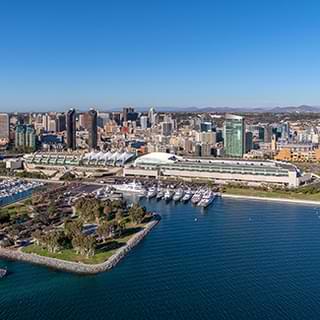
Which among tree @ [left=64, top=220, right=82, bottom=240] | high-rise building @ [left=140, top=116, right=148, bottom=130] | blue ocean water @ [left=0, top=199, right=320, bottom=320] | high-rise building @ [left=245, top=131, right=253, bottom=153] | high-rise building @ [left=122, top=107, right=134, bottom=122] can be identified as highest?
high-rise building @ [left=122, top=107, right=134, bottom=122]

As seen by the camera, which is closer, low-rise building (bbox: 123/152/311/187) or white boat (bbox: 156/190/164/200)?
white boat (bbox: 156/190/164/200)

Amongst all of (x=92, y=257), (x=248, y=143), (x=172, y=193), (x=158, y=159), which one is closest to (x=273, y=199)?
(x=172, y=193)

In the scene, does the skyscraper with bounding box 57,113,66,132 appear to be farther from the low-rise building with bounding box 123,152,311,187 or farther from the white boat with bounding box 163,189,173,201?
the white boat with bounding box 163,189,173,201

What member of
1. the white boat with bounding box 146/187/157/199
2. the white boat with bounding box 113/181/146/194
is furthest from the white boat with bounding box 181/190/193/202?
the white boat with bounding box 113/181/146/194

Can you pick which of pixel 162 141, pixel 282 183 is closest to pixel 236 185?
pixel 282 183

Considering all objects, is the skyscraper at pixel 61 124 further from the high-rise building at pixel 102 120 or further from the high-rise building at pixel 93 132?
the high-rise building at pixel 93 132

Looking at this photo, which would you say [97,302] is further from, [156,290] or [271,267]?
[271,267]

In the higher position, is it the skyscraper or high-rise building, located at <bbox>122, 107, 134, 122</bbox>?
high-rise building, located at <bbox>122, 107, 134, 122</bbox>
